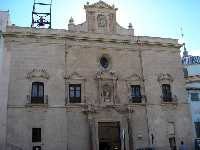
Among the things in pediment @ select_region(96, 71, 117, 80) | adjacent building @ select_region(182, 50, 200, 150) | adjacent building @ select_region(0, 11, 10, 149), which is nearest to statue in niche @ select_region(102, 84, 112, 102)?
pediment @ select_region(96, 71, 117, 80)

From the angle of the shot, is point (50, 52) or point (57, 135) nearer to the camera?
point (57, 135)

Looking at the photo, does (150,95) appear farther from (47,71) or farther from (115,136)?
(47,71)

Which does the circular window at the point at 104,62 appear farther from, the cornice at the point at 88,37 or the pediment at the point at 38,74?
the pediment at the point at 38,74

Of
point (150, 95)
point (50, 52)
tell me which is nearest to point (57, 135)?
point (50, 52)

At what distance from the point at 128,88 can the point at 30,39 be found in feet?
32.4

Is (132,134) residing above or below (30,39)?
below

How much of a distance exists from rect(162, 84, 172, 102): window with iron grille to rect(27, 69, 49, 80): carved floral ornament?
11.2 m

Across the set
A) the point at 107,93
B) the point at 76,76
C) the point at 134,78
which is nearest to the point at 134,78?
the point at 134,78

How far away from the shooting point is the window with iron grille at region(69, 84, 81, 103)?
26.9 m

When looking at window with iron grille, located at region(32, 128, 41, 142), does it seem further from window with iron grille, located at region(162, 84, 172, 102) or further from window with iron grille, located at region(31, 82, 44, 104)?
window with iron grille, located at region(162, 84, 172, 102)

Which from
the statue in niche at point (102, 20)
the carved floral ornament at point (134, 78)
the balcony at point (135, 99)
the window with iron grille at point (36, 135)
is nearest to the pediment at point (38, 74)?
the window with iron grille at point (36, 135)

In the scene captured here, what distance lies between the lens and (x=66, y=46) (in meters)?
27.9

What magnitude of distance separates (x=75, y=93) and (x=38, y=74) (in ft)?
11.9

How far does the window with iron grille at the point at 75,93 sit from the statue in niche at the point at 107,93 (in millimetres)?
2289
